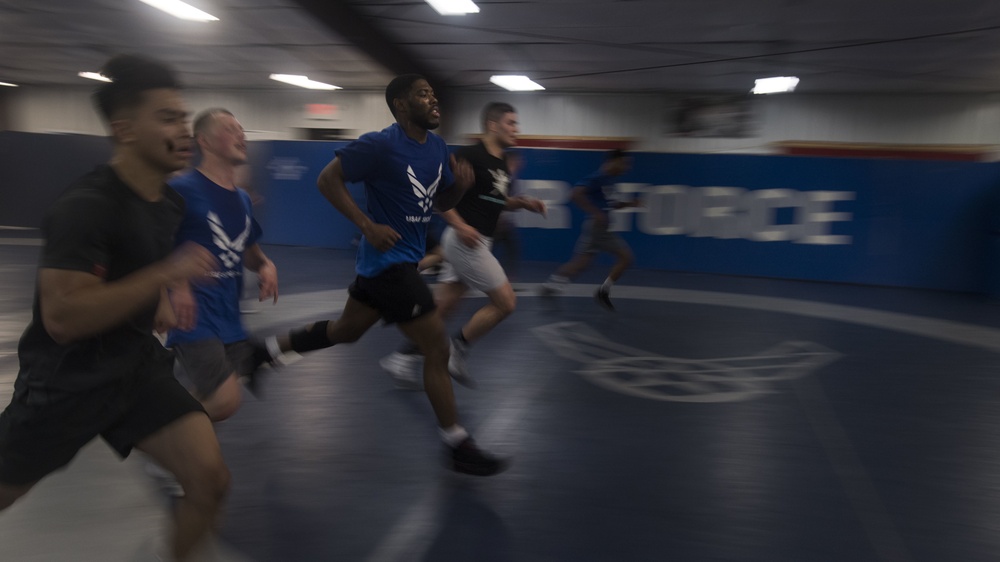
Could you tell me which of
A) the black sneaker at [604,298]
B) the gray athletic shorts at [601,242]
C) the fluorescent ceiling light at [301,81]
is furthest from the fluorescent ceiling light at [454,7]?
the fluorescent ceiling light at [301,81]

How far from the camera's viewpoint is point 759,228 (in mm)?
11039

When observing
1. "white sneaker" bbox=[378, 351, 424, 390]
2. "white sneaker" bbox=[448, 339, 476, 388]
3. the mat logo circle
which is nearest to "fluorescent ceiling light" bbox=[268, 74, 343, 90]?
the mat logo circle

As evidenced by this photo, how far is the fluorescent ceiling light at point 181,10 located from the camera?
506 inches

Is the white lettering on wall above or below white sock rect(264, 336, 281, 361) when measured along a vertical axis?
above

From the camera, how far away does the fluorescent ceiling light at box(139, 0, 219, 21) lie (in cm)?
1284

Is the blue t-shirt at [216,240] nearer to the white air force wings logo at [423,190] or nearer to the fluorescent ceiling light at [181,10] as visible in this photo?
the white air force wings logo at [423,190]

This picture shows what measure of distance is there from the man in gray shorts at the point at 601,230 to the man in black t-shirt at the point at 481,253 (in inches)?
109

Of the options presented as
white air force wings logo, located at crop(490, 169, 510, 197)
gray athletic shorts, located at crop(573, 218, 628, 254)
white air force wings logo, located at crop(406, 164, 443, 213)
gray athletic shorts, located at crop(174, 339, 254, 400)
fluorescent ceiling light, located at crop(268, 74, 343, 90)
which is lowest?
gray athletic shorts, located at crop(174, 339, 254, 400)

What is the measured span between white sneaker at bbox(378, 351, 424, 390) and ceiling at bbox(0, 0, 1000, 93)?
8.04m

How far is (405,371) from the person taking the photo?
16.1 feet

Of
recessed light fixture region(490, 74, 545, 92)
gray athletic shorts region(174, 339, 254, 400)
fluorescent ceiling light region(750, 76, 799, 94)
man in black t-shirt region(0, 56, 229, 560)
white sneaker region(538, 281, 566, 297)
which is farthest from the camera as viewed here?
recessed light fixture region(490, 74, 545, 92)

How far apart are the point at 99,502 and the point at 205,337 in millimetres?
880

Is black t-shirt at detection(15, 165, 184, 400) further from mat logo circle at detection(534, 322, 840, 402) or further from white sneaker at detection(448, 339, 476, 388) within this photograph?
mat logo circle at detection(534, 322, 840, 402)

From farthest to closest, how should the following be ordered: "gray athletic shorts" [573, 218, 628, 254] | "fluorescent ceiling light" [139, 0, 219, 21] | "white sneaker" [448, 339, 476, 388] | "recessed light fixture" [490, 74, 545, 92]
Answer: "recessed light fixture" [490, 74, 545, 92]
"fluorescent ceiling light" [139, 0, 219, 21]
"gray athletic shorts" [573, 218, 628, 254]
"white sneaker" [448, 339, 476, 388]
